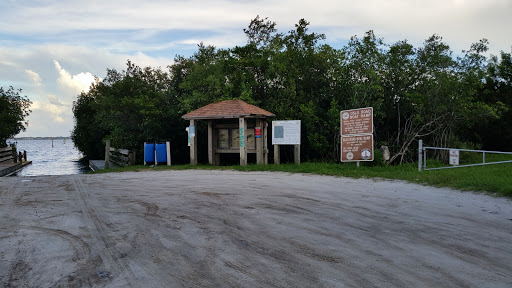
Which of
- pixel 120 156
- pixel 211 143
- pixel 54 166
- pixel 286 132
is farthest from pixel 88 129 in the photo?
pixel 286 132

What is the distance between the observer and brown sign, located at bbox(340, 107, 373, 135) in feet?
53.2

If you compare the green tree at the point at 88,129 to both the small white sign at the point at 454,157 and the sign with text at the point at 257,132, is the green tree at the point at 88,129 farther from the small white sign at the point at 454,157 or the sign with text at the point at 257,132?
the small white sign at the point at 454,157

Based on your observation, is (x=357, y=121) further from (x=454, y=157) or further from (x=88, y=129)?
(x=88, y=129)

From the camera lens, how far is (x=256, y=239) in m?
5.81

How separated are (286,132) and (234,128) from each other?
2673 mm

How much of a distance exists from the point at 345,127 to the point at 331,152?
440cm

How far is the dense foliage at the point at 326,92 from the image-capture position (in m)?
20.2

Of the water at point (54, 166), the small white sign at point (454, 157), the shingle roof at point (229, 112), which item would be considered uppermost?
the shingle roof at point (229, 112)

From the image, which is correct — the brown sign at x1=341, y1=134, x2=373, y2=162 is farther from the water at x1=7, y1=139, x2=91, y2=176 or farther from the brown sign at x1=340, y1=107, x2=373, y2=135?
the water at x1=7, y1=139, x2=91, y2=176

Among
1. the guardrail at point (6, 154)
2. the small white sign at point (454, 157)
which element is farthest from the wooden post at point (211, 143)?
the guardrail at point (6, 154)

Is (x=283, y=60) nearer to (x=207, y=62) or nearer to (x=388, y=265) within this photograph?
(x=207, y=62)

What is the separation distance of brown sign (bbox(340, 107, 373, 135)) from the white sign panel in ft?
7.35

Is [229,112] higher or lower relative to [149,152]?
higher

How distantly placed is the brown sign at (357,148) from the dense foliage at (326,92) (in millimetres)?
3146
